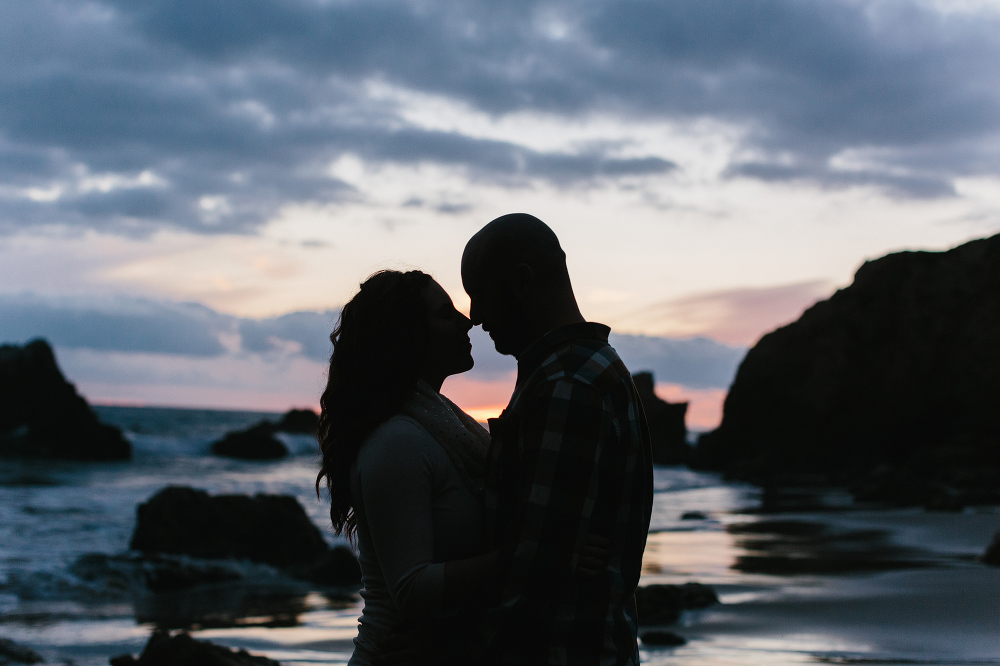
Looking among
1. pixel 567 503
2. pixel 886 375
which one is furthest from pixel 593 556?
pixel 886 375

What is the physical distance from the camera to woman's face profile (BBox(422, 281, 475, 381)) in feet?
8.48

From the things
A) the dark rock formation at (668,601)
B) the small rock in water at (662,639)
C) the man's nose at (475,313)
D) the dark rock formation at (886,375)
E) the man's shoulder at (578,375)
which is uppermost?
the dark rock formation at (886,375)

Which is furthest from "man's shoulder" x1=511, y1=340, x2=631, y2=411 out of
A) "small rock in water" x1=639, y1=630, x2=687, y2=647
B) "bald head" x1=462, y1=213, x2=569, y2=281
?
"small rock in water" x1=639, y1=630, x2=687, y2=647

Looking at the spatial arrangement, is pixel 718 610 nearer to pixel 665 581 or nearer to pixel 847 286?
pixel 665 581

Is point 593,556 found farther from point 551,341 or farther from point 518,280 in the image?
point 518,280

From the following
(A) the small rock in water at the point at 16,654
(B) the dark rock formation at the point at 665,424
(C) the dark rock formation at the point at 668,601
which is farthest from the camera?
(B) the dark rock formation at the point at 665,424

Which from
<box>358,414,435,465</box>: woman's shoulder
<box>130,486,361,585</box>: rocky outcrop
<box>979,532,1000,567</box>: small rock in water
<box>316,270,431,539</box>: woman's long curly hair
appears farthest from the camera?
<box>130,486,361,585</box>: rocky outcrop

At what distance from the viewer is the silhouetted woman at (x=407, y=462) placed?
2.24 meters

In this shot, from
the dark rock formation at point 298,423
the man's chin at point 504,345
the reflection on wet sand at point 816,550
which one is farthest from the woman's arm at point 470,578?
the dark rock formation at point 298,423

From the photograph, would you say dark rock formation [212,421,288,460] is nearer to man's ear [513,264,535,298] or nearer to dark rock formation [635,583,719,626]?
dark rock formation [635,583,719,626]

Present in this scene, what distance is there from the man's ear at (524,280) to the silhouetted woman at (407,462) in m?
0.37

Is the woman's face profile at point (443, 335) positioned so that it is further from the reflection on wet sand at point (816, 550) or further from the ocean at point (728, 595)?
the reflection on wet sand at point (816, 550)

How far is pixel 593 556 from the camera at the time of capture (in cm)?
208

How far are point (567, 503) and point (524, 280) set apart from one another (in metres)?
0.62
